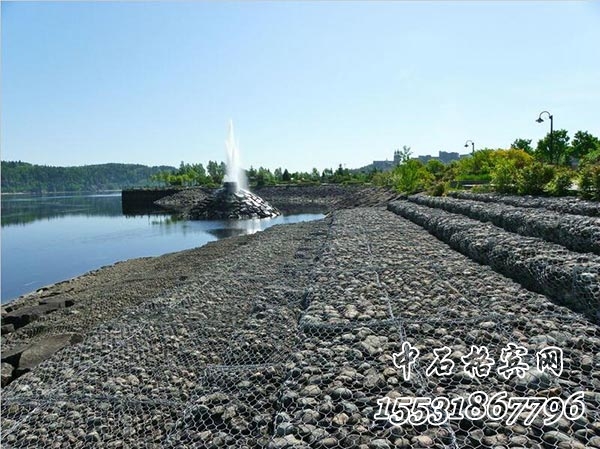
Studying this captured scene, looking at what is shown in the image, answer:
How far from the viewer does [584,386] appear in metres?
3.86

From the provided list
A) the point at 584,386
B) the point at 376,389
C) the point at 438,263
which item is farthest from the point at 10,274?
the point at 584,386

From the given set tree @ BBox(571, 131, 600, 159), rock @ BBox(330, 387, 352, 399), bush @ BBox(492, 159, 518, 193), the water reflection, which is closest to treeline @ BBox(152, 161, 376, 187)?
the water reflection

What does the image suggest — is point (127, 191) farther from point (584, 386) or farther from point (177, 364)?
point (584, 386)

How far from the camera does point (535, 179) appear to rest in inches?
673

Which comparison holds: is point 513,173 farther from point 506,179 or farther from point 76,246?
point 76,246

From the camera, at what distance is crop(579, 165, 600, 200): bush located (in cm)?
1226

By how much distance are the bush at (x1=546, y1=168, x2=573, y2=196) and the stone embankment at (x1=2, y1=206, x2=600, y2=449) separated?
8845 millimetres

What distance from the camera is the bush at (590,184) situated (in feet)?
40.2

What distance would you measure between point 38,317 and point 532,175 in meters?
18.3

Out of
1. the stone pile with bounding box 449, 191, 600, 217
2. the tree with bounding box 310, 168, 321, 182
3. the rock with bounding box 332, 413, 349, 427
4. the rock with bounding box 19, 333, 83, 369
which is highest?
the tree with bounding box 310, 168, 321, 182

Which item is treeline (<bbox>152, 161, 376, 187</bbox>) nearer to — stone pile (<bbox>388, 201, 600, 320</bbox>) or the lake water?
the lake water

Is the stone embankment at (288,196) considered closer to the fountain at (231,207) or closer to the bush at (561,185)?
the fountain at (231,207)

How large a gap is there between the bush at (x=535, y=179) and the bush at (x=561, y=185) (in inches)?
29.9

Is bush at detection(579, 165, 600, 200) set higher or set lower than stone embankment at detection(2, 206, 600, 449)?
higher
